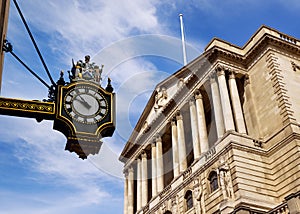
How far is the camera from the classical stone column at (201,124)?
39219 millimetres

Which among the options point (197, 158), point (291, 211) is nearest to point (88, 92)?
point (291, 211)

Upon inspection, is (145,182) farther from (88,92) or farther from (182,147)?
(88,92)

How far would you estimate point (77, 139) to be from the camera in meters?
6.84

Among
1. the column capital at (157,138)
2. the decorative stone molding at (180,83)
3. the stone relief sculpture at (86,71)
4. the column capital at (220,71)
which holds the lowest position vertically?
the stone relief sculpture at (86,71)

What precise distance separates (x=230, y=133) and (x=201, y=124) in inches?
242

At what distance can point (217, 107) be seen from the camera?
39406 mm

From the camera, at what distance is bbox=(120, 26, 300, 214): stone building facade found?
3256 cm

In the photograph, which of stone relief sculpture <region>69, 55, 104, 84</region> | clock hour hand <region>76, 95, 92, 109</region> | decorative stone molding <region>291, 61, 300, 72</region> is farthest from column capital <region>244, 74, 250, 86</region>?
clock hour hand <region>76, 95, 92, 109</region>

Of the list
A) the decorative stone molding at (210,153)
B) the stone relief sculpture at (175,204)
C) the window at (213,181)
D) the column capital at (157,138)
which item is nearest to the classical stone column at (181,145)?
the stone relief sculpture at (175,204)

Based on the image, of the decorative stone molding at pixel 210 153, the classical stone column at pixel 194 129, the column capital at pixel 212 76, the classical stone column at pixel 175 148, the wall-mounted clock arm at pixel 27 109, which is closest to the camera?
the wall-mounted clock arm at pixel 27 109

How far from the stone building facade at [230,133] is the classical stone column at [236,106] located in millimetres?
88

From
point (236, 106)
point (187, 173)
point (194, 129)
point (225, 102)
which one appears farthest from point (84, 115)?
point (194, 129)

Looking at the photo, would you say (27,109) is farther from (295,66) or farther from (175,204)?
(295,66)

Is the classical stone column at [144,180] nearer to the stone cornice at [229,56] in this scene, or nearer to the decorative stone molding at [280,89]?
the stone cornice at [229,56]
